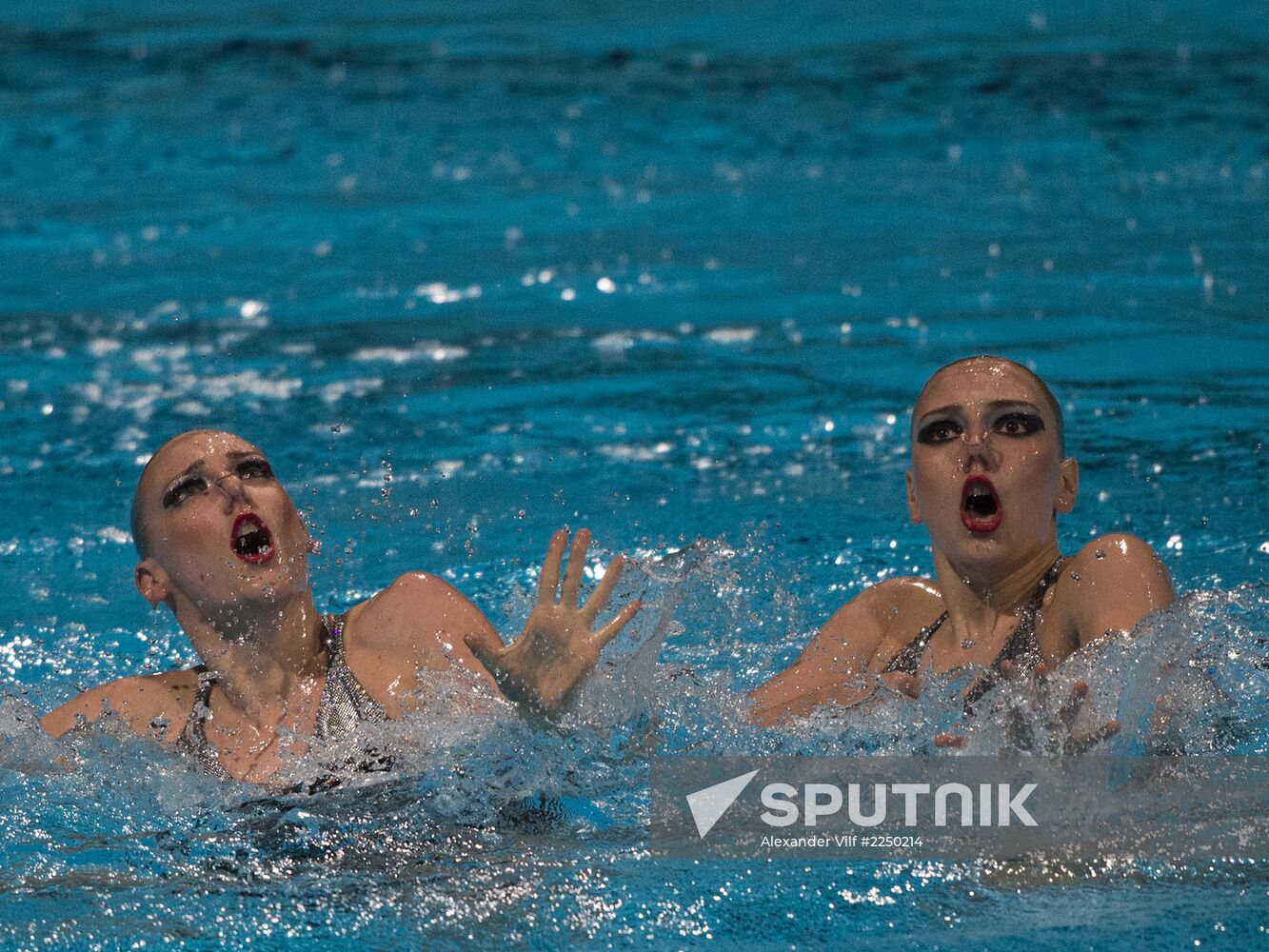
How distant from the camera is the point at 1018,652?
3.12 meters

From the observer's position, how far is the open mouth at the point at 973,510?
305cm

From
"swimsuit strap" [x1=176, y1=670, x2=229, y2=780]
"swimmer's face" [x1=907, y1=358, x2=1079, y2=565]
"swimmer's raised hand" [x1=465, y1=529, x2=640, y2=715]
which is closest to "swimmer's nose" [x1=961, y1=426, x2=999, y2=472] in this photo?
"swimmer's face" [x1=907, y1=358, x2=1079, y2=565]

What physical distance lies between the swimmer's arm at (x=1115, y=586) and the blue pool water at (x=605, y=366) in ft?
0.24

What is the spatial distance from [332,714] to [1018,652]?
1.25 m

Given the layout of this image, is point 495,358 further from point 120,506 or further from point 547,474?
point 120,506

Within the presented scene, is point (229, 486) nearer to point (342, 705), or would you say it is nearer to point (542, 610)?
point (342, 705)

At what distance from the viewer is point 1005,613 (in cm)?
321

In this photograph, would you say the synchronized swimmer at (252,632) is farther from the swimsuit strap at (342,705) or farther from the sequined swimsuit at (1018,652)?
the sequined swimsuit at (1018,652)

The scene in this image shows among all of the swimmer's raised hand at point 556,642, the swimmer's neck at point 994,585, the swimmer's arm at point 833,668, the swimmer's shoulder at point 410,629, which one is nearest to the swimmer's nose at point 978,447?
the swimmer's neck at point 994,585

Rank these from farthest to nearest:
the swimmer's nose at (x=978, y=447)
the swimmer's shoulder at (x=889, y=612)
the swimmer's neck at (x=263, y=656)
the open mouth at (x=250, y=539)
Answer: the swimmer's shoulder at (x=889, y=612), the swimmer's neck at (x=263, y=656), the open mouth at (x=250, y=539), the swimmer's nose at (x=978, y=447)

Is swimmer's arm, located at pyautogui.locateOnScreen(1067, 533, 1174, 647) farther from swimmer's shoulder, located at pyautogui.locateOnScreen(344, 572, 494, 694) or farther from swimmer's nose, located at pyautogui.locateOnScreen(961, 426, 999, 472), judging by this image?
swimmer's shoulder, located at pyautogui.locateOnScreen(344, 572, 494, 694)

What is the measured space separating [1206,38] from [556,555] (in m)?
7.52

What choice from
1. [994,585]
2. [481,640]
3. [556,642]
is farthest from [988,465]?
[481,640]

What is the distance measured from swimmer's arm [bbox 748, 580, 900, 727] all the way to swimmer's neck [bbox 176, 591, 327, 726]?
0.86 m
